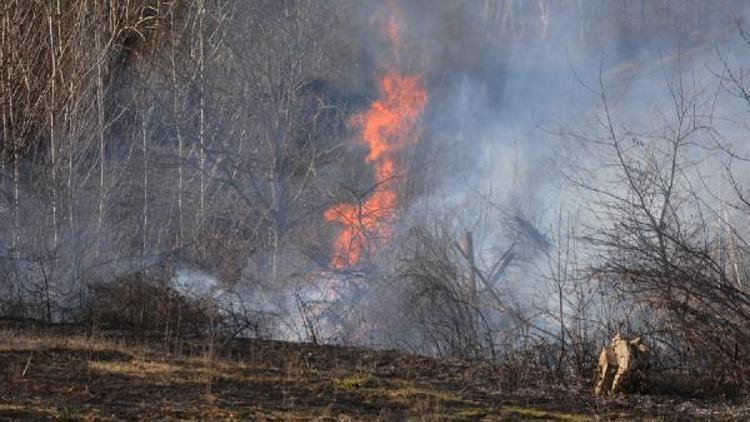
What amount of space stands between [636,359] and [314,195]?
13787mm

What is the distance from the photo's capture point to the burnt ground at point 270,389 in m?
5.68

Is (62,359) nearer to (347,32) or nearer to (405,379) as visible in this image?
(405,379)

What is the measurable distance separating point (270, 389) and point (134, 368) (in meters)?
1.27

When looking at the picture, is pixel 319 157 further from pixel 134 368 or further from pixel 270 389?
pixel 270 389

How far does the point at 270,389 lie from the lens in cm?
658

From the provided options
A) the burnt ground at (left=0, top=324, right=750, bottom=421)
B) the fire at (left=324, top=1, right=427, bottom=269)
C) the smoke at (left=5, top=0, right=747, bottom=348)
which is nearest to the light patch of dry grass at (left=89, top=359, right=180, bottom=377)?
the burnt ground at (left=0, top=324, right=750, bottom=421)

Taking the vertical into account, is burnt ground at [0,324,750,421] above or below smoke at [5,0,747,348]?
below

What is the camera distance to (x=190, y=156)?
19.6m

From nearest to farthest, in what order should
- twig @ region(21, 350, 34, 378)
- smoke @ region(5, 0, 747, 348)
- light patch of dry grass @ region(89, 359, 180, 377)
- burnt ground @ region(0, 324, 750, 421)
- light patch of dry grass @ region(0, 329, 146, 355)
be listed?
burnt ground @ region(0, 324, 750, 421) → twig @ region(21, 350, 34, 378) → light patch of dry grass @ region(89, 359, 180, 377) → light patch of dry grass @ region(0, 329, 146, 355) → smoke @ region(5, 0, 747, 348)

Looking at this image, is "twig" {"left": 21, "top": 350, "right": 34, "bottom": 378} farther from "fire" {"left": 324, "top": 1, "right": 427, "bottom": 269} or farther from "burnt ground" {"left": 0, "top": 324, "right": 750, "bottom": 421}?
"fire" {"left": 324, "top": 1, "right": 427, "bottom": 269}

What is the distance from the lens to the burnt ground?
5676mm

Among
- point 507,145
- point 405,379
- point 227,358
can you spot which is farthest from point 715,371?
point 507,145

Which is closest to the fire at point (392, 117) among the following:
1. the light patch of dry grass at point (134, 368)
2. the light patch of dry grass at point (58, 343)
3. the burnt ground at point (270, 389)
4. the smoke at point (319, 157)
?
the smoke at point (319, 157)

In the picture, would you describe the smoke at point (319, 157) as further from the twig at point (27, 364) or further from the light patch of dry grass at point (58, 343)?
the twig at point (27, 364)
